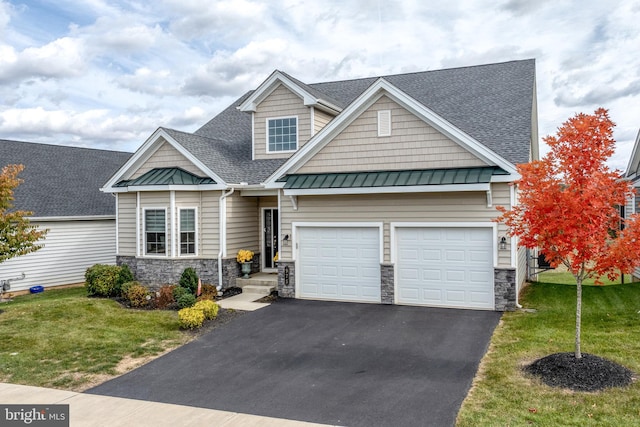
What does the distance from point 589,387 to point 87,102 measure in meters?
22.9

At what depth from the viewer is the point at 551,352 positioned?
8.34 meters

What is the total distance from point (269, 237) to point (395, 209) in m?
5.69

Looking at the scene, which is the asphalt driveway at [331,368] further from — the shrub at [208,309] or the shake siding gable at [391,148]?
the shake siding gable at [391,148]

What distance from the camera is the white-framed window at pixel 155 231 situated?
51.5 ft

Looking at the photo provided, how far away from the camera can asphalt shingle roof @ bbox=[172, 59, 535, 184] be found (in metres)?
14.3

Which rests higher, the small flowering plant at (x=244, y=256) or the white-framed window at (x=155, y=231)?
the white-framed window at (x=155, y=231)

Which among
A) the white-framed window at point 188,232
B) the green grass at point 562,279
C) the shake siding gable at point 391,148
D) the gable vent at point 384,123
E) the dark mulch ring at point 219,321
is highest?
the gable vent at point 384,123

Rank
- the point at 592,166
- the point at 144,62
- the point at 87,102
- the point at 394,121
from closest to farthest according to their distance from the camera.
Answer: the point at 592,166 → the point at 394,121 → the point at 144,62 → the point at 87,102

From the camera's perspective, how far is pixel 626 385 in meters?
6.70

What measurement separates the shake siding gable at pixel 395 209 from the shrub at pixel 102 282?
5628mm

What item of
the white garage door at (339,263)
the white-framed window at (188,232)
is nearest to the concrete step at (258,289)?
the white garage door at (339,263)

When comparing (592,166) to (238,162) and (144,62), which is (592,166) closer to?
(238,162)

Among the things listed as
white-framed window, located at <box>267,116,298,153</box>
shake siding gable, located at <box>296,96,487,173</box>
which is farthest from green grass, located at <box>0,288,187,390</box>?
white-framed window, located at <box>267,116,298,153</box>

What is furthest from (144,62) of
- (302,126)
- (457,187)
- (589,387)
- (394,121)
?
(589,387)
